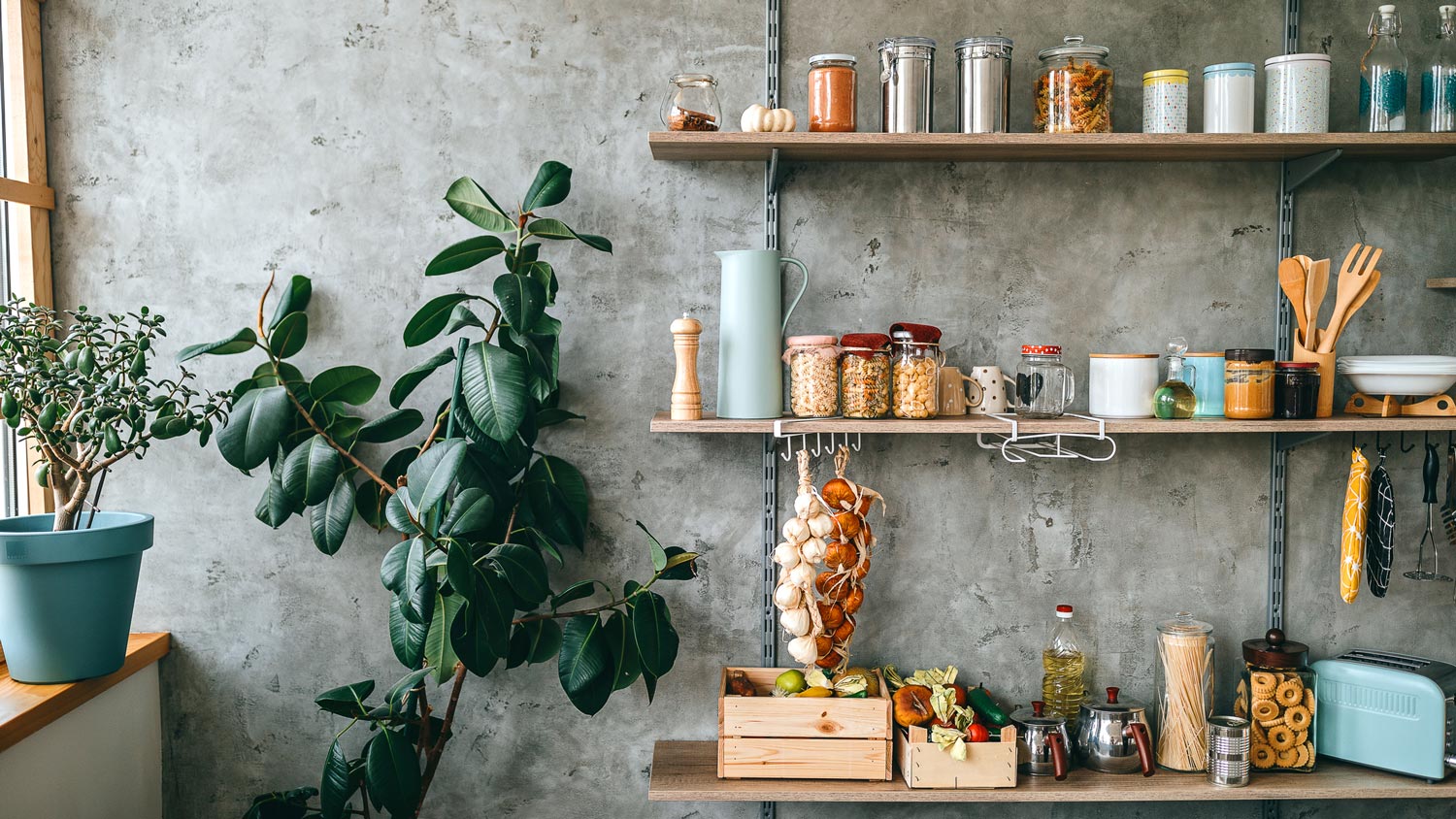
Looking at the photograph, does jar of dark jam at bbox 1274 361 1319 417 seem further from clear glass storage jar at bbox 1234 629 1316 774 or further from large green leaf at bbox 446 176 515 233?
large green leaf at bbox 446 176 515 233

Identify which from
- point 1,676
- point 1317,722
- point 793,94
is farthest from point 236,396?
point 1317,722

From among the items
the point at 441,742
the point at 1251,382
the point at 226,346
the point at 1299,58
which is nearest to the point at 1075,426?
the point at 1251,382

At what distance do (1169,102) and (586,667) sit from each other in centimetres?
156

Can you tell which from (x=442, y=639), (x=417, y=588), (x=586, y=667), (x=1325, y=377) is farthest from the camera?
(x=1325, y=377)

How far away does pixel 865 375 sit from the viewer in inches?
75.3

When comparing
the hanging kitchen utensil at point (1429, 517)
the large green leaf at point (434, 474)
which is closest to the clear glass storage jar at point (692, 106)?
the large green leaf at point (434, 474)

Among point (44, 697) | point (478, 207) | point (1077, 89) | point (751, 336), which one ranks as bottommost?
point (44, 697)

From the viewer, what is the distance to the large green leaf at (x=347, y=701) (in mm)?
1918

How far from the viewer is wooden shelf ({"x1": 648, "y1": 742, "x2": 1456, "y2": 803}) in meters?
1.86

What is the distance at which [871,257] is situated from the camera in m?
2.12

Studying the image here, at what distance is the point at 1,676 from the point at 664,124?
1644 millimetres

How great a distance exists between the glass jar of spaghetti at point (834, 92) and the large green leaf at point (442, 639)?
44.0 inches

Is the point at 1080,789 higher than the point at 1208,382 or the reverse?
the reverse

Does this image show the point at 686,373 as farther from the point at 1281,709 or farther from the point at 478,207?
the point at 1281,709
